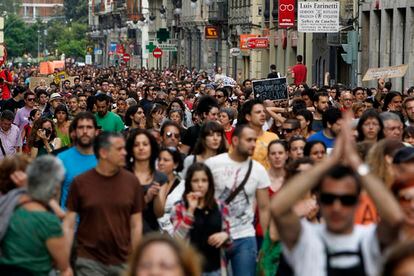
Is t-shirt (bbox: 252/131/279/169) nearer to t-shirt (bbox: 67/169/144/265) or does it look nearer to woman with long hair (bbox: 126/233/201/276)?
t-shirt (bbox: 67/169/144/265)

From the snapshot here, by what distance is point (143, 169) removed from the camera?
13.7 metres

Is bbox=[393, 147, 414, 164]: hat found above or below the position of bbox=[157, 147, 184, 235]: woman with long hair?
Answer: above

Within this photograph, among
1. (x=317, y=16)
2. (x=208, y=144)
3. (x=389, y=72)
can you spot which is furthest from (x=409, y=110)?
(x=317, y=16)

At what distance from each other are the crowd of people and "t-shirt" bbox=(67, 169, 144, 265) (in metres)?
0.01

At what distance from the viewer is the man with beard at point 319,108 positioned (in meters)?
19.6

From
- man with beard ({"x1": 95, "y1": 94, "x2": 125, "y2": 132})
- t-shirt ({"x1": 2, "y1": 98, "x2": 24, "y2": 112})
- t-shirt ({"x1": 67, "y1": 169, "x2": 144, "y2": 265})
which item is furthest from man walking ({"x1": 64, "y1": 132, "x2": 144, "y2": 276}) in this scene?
t-shirt ({"x1": 2, "y1": 98, "x2": 24, "y2": 112})

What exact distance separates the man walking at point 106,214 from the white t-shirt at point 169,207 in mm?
1001

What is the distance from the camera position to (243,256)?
531 inches

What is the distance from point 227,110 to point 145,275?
11.9 meters

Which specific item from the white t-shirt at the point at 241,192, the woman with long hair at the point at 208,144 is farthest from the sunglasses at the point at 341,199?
the woman with long hair at the point at 208,144

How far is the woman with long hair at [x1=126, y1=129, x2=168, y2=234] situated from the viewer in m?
13.4

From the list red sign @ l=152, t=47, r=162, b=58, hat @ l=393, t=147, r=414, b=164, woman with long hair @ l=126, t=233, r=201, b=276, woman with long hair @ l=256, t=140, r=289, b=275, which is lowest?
red sign @ l=152, t=47, r=162, b=58

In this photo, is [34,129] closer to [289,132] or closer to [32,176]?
[289,132]

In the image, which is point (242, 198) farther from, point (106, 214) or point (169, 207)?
point (106, 214)
